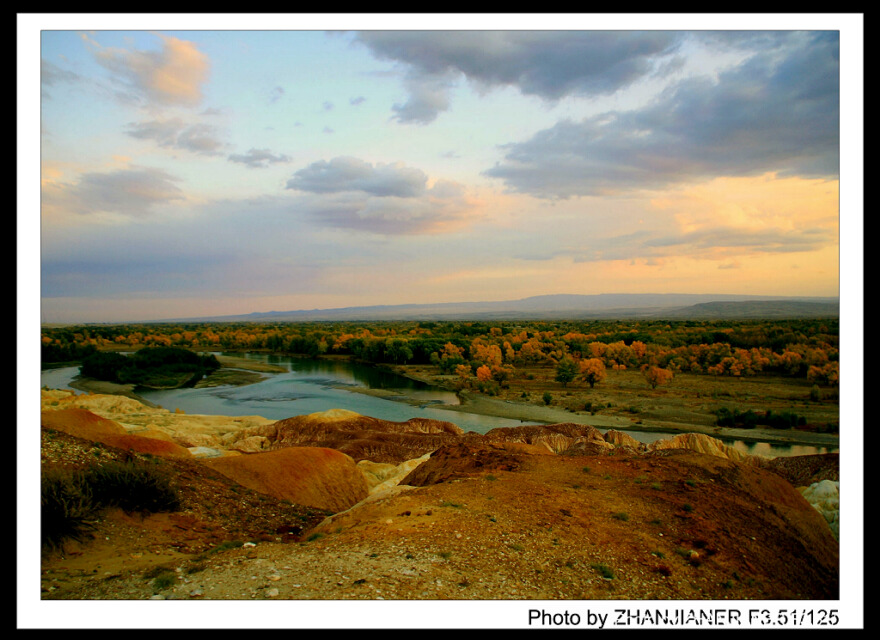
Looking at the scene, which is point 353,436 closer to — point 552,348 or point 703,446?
point 703,446

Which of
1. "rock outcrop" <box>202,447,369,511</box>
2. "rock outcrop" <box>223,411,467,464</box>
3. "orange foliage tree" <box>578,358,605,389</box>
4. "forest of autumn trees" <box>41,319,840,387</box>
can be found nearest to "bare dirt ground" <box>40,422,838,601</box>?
"rock outcrop" <box>202,447,369,511</box>

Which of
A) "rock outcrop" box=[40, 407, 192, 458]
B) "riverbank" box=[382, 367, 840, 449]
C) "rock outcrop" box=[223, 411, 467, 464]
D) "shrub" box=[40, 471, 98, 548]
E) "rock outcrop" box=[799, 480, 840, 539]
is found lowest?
"riverbank" box=[382, 367, 840, 449]

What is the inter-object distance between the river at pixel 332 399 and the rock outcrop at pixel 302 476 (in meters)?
13.8

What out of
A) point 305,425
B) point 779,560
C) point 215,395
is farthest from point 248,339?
point 779,560

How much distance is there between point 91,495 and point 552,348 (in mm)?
39001

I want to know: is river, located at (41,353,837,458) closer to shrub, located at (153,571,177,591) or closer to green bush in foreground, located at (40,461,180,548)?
green bush in foreground, located at (40,461,180,548)

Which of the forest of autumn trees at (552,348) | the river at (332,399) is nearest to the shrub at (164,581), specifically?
the forest of autumn trees at (552,348)

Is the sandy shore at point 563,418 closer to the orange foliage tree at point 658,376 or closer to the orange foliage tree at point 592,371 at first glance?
the orange foliage tree at point 592,371

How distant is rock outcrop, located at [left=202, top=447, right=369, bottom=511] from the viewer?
24.8ft

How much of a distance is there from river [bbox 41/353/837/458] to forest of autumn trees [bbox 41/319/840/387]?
140 inches

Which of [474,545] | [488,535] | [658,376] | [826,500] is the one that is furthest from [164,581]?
[658,376]

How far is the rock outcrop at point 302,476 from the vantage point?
757cm

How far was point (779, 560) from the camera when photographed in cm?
403

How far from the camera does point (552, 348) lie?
4003cm
